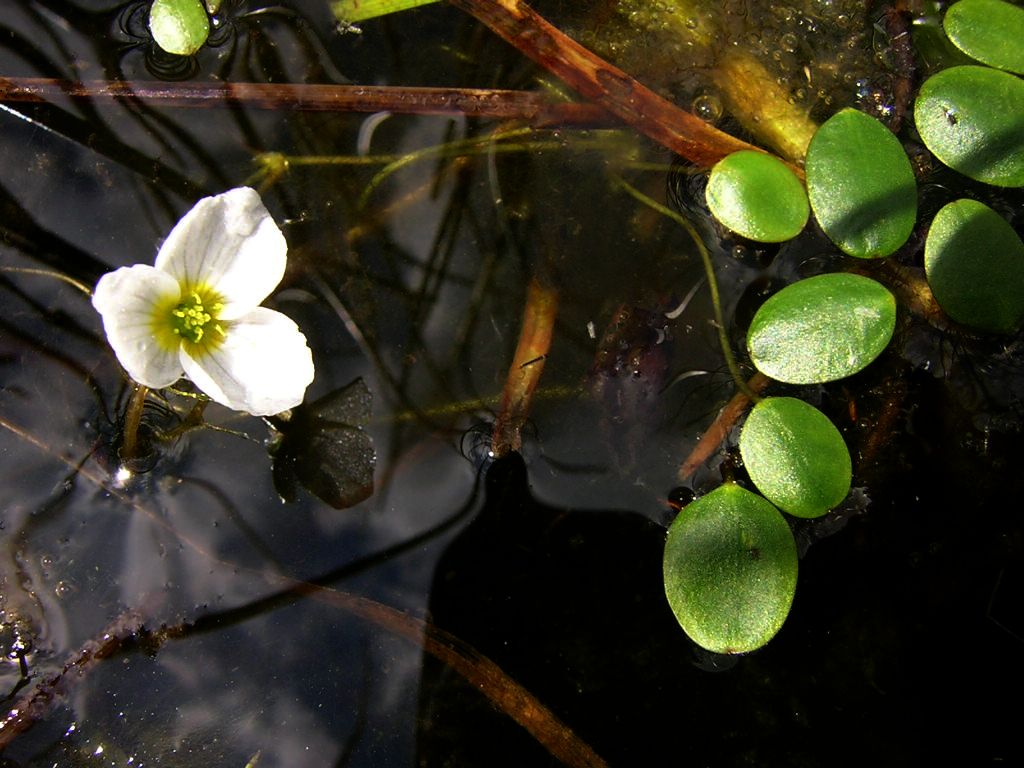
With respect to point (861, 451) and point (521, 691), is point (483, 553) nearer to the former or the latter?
point (521, 691)

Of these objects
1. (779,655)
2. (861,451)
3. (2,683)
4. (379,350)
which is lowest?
(779,655)

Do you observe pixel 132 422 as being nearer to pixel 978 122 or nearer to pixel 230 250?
pixel 230 250

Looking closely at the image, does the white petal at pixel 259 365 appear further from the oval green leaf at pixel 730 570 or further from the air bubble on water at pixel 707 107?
the air bubble on water at pixel 707 107

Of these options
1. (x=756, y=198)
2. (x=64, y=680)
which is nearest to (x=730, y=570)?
(x=756, y=198)

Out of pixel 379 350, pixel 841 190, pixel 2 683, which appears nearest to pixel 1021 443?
pixel 841 190

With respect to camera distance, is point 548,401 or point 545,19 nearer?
point 548,401

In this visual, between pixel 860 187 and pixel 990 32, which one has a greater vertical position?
pixel 990 32

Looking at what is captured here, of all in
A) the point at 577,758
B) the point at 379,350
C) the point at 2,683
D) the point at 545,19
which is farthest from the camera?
the point at 545,19
